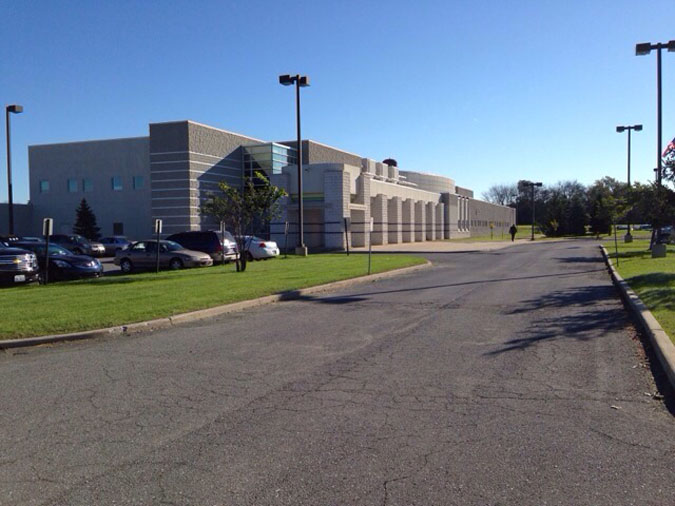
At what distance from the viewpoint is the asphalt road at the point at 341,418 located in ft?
13.3

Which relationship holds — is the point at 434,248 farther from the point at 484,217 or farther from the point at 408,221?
the point at 484,217

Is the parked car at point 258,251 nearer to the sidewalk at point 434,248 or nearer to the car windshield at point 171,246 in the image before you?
the car windshield at point 171,246

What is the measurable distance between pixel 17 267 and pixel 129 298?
6616mm

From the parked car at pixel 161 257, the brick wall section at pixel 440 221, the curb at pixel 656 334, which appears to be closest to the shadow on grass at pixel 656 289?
the curb at pixel 656 334

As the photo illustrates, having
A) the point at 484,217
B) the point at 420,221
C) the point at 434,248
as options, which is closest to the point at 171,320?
the point at 434,248

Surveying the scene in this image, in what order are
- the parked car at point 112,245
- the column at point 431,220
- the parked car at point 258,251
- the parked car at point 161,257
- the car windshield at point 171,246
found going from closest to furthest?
the parked car at point 161,257 → the car windshield at point 171,246 → the parked car at point 258,251 → the parked car at point 112,245 → the column at point 431,220

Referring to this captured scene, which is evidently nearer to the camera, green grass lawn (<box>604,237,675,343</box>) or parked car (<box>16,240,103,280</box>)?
green grass lawn (<box>604,237,675,343</box>)

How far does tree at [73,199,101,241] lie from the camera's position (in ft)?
176

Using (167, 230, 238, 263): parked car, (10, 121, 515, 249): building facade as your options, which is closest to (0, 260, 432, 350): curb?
(167, 230, 238, 263): parked car

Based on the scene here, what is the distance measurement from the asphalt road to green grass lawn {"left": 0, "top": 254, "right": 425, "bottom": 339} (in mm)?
1089

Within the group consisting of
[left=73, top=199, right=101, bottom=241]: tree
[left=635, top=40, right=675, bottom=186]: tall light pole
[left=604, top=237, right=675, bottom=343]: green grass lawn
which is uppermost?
[left=635, top=40, right=675, bottom=186]: tall light pole

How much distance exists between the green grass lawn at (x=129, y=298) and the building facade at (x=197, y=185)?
83.6 feet

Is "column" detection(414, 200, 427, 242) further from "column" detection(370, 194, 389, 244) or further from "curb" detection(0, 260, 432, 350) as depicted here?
"curb" detection(0, 260, 432, 350)

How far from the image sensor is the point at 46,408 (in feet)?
19.4
